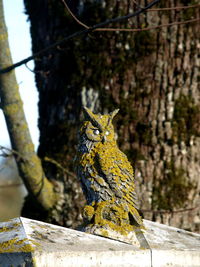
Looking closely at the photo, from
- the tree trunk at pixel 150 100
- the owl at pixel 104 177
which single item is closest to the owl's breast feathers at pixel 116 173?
the owl at pixel 104 177

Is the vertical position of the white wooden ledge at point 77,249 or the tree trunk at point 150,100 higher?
the tree trunk at point 150,100

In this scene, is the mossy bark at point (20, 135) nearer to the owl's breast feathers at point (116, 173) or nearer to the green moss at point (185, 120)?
the green moss at point (185, 120)

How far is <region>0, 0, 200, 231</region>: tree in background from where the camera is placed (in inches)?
154

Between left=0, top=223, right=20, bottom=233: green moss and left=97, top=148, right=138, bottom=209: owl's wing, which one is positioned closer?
left=0, top=223, right=20, bottom=233: green moss

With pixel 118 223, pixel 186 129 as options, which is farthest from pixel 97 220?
pixel 186 129

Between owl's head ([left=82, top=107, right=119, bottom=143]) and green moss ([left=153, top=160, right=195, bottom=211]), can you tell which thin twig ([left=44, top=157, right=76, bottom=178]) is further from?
owl's head ([left=82, top=107, right=119, bottom=143])

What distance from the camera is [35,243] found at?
6.15 feet

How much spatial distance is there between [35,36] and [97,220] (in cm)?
272

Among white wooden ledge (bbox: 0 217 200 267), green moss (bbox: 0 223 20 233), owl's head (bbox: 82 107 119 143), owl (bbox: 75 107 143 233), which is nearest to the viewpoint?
white wooden ledge (bbox: 0 217 200 267)

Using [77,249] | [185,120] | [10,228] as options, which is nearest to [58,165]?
[185,120]

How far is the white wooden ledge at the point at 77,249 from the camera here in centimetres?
182

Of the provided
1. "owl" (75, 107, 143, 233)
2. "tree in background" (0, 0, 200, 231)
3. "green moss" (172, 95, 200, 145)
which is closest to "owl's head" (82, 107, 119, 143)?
"owl" (75, 107, 143, 233)

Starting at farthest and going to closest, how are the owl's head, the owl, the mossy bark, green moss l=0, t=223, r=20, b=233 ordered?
the mossy bark, the owl's head, the owl, green moss l=0, t=223, r=20, b=233

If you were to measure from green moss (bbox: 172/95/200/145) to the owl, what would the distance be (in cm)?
162
